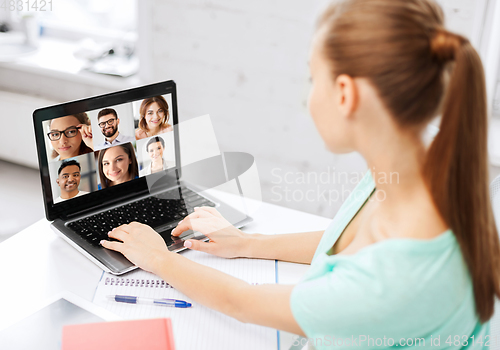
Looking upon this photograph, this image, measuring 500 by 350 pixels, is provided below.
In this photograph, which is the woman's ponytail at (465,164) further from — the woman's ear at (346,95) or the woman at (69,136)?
the woman at (69,136)

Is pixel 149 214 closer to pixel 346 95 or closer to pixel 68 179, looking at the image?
pixel 68 179

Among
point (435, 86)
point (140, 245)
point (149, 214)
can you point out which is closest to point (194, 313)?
point (140, 245)

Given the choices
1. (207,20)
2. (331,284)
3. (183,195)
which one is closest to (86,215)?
(183,195)

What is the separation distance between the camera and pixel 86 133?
0.98 meters

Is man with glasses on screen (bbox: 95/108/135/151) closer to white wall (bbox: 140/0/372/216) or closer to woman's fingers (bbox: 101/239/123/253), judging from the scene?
woman's fingers (bbox: 101/239/123/253)

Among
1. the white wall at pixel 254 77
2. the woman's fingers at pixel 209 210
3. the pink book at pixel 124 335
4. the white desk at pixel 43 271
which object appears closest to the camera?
the pink book at pixel 124 335

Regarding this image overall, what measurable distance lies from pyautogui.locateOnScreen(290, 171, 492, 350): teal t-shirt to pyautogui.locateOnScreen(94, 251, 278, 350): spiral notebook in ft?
0.45

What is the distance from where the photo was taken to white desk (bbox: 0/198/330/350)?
81 centimetres

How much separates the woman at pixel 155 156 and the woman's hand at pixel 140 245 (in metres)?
Answer: 0.17

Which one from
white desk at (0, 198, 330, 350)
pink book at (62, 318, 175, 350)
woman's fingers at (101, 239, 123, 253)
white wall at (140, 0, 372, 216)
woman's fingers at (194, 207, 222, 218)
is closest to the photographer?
pink book at (62, 318, 175, 350)

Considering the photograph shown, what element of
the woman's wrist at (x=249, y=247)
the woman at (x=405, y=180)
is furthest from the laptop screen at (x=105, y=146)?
the woman at (x=405, y=180)

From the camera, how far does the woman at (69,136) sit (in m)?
0.95

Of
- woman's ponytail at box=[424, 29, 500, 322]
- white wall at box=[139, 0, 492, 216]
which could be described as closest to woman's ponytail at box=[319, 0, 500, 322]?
woman's ponytail at box=[424, 29, 500, 322]

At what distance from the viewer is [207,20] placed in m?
1.81
